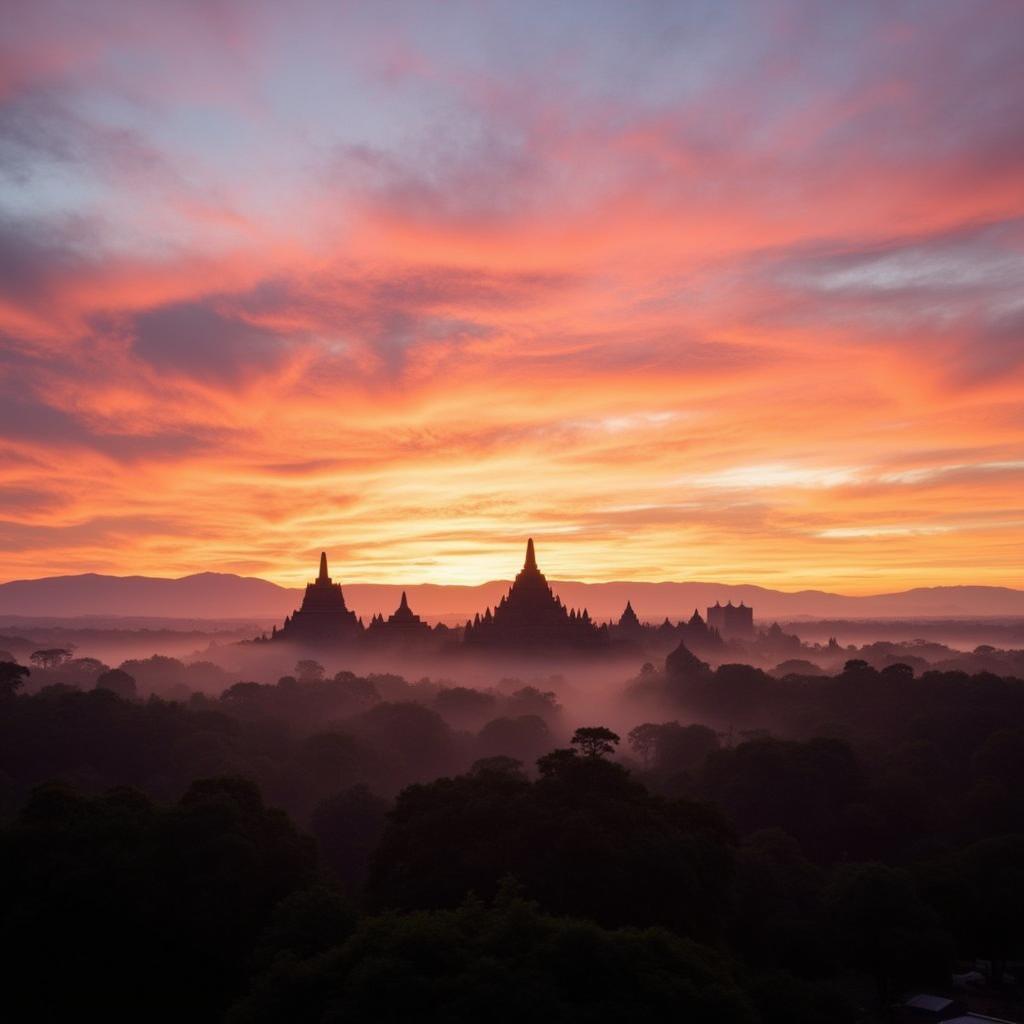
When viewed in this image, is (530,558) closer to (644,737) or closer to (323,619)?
(323,619)

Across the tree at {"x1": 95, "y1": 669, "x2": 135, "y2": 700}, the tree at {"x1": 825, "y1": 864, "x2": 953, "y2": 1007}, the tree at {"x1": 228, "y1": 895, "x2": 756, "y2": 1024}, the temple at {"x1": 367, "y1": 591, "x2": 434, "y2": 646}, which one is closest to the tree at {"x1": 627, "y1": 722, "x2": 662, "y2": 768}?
the tree at {"x1": 825, "y1": 864, "x2": 953, "y2": 1007}

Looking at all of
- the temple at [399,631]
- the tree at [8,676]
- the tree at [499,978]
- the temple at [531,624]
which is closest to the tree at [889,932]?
the tree at [499,978]

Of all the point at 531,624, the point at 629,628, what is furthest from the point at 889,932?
the point at 629,628

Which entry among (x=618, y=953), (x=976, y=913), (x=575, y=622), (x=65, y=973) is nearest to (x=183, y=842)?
(x=65, y=973)

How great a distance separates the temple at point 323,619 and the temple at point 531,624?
24278 millimetres

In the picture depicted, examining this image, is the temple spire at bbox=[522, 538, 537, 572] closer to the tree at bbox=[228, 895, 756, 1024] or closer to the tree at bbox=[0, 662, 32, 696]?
the tree at bbox=[0, 662, 32, 696]

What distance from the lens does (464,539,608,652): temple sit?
133 metres

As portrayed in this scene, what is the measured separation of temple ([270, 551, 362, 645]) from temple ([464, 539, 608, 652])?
79.7 ft

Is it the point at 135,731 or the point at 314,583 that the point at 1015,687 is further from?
the point at 314,583

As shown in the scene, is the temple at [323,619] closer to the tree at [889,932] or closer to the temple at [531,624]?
the temple at [531,624]

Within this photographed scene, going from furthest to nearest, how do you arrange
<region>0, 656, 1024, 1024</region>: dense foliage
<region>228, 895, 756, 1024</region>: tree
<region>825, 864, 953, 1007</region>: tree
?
<region>825, 864, 953, 1007</region>: tree
<region>0, 656, 1024, 1024</region>: dense foliage
<region>228, 895, 756, 1024</region>: tree

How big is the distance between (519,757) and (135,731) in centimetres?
2771

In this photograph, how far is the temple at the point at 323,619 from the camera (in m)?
151

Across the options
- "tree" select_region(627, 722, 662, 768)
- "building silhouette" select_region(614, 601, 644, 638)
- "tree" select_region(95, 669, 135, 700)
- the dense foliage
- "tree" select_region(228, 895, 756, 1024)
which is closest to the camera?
"tree" select_region(228, 895, 756, 1024)
